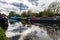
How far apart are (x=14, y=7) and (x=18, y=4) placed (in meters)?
0.14

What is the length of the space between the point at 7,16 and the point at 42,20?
96 centimetres

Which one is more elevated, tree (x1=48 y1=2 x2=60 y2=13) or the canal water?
tree (x1=48 y1=2 x2=60 y2=13)

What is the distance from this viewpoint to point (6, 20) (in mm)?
5887

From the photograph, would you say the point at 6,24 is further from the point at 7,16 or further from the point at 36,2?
the point at 36,2

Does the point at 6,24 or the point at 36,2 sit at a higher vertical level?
the point at 36,2

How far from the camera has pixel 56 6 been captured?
19.9 ft

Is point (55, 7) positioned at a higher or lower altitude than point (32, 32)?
higher

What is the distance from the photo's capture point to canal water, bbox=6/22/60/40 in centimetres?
591

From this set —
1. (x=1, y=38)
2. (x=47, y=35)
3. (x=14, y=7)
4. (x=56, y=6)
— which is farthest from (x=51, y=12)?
(x=1, y=38)

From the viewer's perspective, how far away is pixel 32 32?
602cm

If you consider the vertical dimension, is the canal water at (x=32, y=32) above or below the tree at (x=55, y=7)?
below

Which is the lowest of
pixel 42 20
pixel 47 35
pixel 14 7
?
pixel 47 35

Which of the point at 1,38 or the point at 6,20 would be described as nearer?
the point at 1,38

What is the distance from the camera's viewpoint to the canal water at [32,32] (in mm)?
5906
